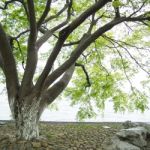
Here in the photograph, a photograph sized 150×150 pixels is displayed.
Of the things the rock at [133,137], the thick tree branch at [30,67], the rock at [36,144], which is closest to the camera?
the rock at [36,144]

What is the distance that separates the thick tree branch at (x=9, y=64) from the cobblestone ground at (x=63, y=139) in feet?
3.01

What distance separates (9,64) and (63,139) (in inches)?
72.8

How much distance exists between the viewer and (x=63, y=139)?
671 centimetres

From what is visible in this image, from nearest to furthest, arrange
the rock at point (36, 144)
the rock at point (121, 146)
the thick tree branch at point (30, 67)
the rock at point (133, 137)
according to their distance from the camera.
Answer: the rock at point (121, 146)
the rock at point (36, 144)
the rock at point (133, 137)
the thick tree branch at point (30, 67)

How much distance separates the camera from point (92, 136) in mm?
7176

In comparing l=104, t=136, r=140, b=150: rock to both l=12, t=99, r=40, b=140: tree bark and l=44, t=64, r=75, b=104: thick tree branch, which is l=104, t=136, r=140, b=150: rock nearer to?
l=12, t=99, r=40, b=140: tree bark

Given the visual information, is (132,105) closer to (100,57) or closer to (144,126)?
(144,126)

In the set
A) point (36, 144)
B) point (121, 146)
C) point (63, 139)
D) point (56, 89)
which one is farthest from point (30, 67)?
point (121, 146)

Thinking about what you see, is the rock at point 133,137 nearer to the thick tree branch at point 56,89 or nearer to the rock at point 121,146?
the rock at point 121,146

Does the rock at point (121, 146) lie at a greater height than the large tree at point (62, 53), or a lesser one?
lesser

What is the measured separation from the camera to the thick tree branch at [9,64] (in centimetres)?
591

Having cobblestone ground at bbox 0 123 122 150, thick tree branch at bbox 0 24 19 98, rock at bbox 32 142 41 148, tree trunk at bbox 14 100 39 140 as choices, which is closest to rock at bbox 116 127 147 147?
cobblestone ground at bbox 0 123 122 150

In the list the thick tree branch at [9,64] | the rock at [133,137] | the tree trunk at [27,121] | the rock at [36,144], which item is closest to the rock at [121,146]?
the rock at [133,137]

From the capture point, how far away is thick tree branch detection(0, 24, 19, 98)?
5.91 metres
